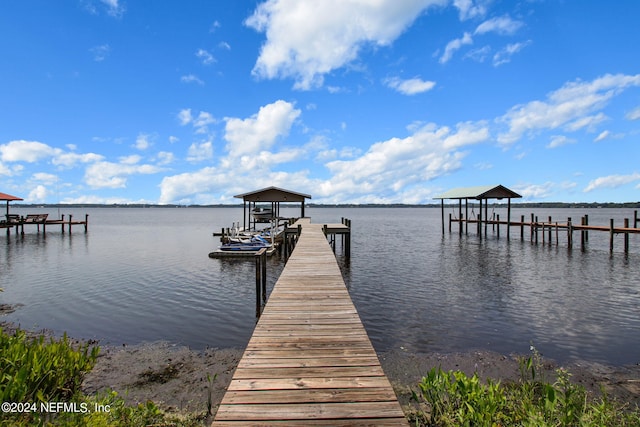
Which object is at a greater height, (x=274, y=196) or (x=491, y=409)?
(x=274, y=196)

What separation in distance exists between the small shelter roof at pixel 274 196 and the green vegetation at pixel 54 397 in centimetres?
2421

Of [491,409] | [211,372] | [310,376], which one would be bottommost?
[211,372]

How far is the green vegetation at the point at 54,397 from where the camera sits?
152 inches

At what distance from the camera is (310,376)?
372 centimetres

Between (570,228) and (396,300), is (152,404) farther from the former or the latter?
(570,228)

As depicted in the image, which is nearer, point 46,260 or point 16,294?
point 16,294

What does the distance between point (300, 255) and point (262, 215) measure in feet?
66.6

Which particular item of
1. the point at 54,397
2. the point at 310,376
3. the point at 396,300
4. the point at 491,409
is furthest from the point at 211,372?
the point at 396,300

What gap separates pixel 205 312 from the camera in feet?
37.4

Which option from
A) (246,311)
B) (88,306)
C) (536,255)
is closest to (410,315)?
(246,311)

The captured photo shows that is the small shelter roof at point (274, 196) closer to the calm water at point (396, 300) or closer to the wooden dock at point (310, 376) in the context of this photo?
the calm water at point (396, 300)

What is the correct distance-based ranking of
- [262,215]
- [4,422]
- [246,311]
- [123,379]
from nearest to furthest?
[4,422] < [123,379] < [246,311] < [262,215]

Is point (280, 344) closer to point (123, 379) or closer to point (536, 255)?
point (123, 379)

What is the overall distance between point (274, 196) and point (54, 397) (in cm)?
2571
